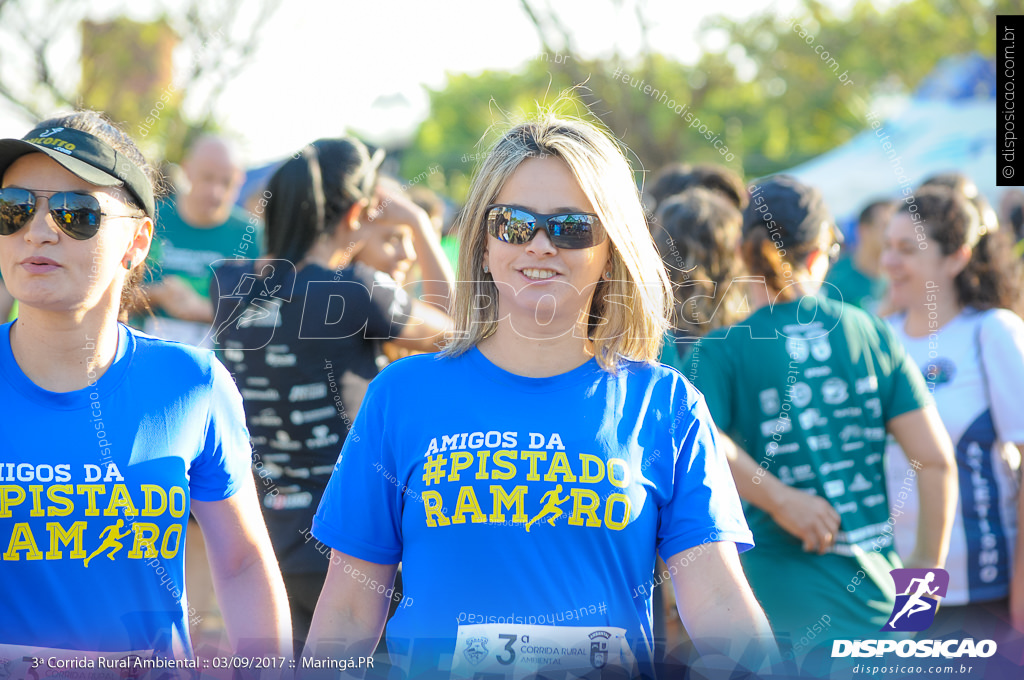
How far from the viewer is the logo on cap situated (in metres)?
2.86

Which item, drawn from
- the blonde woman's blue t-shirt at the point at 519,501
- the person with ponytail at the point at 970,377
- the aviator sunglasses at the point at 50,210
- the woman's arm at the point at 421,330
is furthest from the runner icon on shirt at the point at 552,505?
the person with ponytail at the point at 970,377

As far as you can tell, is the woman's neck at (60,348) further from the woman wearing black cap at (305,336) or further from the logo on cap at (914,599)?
the logo on cap at (914,599)

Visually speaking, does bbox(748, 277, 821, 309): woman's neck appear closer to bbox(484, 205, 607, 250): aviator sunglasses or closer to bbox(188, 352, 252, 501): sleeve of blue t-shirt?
bbox(484, 205, 607, 250): aviator sunglasses

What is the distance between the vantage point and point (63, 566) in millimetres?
1803

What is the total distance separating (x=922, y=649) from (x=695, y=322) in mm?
1343

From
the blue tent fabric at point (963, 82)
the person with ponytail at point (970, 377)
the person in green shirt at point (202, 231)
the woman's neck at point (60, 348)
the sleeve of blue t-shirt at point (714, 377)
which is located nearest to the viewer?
the woman's neck at point (60, 348)

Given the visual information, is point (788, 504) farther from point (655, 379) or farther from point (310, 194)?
point (310, 194)

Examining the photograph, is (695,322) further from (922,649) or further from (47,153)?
(47,153)

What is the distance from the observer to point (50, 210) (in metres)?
1.88

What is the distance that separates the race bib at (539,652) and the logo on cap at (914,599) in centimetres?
156

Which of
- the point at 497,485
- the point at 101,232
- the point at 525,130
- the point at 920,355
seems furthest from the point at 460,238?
the point at 920,355

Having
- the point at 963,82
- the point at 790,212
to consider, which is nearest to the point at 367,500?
the point at 790,212

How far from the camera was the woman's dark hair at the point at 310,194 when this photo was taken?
2990 mm

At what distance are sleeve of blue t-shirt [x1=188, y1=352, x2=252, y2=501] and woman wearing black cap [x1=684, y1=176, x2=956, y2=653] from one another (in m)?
1.55
